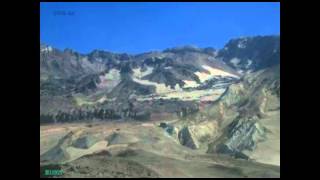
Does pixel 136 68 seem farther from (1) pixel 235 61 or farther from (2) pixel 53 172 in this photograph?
(2) pixel 53 172

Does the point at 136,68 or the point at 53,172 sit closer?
the point at 53,172

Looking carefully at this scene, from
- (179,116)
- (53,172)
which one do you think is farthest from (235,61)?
(53,172)

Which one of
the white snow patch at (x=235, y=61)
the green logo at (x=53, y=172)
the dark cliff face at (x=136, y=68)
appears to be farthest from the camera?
the white snow patch at (x=235, y=61)

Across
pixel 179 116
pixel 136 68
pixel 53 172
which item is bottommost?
pixel 53 172

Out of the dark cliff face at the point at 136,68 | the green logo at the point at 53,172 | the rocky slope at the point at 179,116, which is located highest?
the dark cliff face at the point at 136,68

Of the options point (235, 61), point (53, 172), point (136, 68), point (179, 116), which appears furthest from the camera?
point (136, 68)

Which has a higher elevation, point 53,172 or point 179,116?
point 179,116

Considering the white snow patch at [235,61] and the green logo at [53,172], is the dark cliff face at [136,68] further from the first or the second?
the green logo at [53,172]

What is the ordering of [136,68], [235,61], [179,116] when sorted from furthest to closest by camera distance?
1. [136,68]
2. [235,61]
3. [179,116]

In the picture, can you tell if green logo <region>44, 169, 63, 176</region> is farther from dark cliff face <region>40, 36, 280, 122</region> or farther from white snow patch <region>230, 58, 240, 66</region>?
white snow patch <region>230, 58, 240, 66</region>

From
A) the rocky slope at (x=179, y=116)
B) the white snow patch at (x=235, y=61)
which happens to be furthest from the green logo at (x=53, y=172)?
the white snow patch at (x=235, y=61)
